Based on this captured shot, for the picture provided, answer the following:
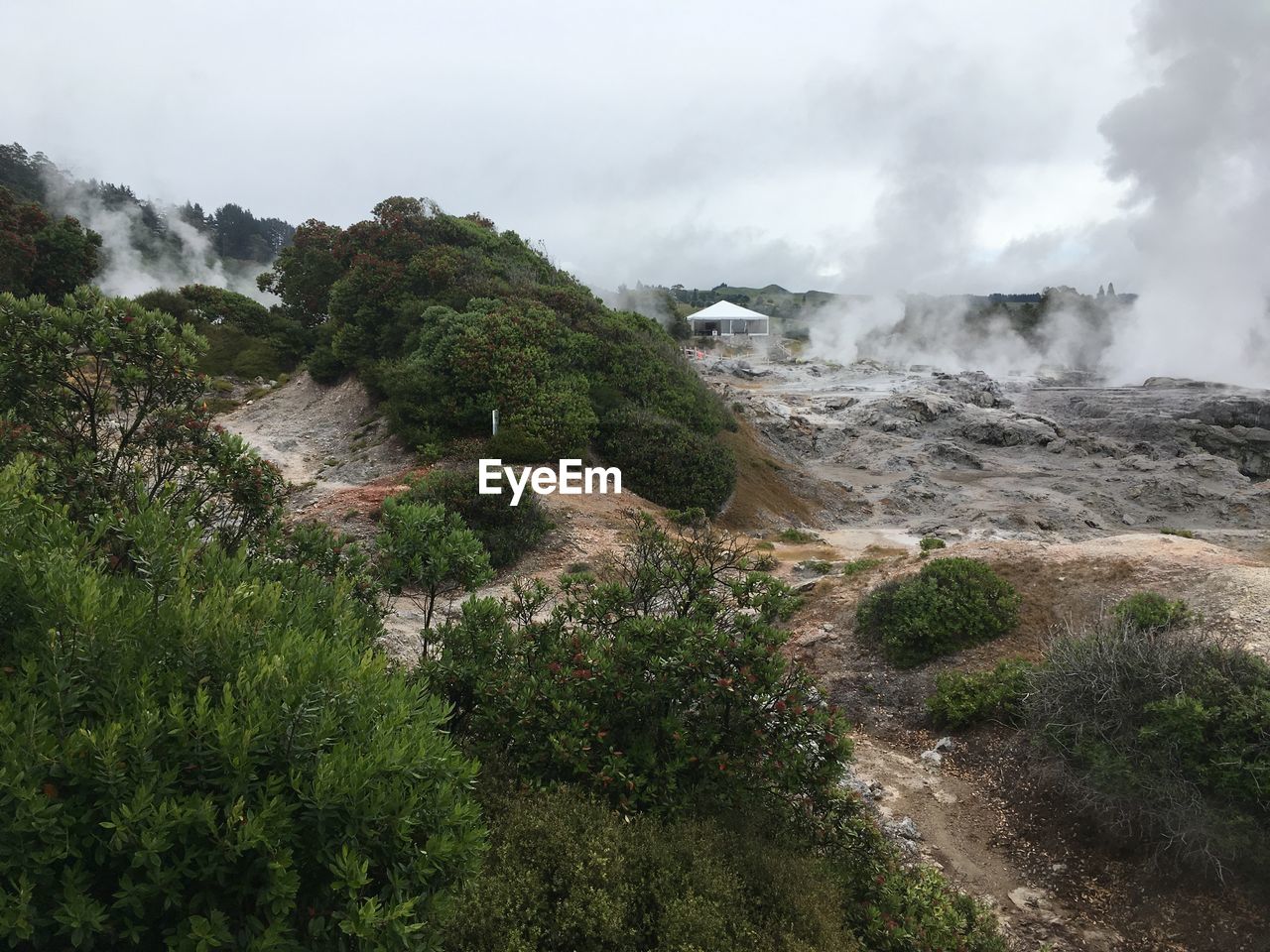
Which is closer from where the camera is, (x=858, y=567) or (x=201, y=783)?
(x=201, y=783)

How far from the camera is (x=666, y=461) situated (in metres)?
17.0

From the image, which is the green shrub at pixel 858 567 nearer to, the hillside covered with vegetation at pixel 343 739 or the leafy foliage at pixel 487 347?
the leafy foliage at pixel 487 347

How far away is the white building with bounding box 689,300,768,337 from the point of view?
59062 mm

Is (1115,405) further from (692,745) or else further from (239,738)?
(239,738)

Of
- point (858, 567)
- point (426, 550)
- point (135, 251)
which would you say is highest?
point (135, 251)

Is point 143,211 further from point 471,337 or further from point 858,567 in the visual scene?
point 858,567

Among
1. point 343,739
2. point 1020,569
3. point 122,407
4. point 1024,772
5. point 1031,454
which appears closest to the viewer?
point 343,739

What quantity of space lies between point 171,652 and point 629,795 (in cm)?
252

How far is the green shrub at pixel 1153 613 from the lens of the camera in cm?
693

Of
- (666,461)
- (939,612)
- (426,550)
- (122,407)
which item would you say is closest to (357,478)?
(666,461)

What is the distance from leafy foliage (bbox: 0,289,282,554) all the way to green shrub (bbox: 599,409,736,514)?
11566 millimetres

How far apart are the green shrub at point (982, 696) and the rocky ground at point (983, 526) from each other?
0.21 metres

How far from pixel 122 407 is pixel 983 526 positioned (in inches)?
696

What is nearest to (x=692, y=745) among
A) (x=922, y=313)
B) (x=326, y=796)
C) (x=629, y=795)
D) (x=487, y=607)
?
(x=629, y=795)
